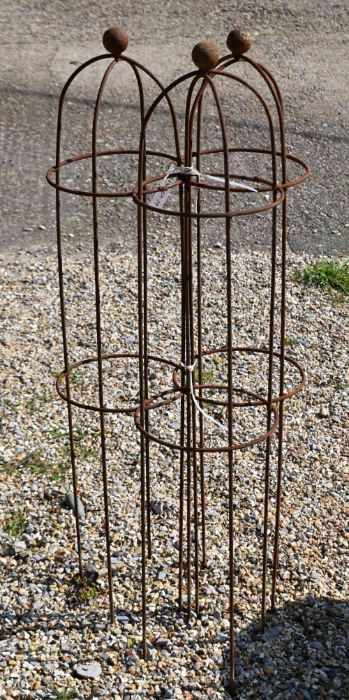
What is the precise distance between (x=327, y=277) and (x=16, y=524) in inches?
100

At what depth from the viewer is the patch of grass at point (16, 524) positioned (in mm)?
3369

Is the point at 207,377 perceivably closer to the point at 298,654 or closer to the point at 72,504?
the point at 72,504

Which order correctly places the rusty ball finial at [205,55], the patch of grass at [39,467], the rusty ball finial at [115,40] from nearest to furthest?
the rusty ball finial at [205,55] → the rusty ball finial at [115,40] → the patch of grass at [39,467]

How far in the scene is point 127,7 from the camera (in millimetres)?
9758

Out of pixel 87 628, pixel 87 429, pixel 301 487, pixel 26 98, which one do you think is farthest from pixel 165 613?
pixel 26 98

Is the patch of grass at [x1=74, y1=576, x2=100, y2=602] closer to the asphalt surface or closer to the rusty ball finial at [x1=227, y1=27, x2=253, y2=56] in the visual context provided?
the rusty ball finial at [x1=227, y1=27, x2=253, y2=56]

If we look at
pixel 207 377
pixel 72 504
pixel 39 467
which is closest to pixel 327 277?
pixel 207 377

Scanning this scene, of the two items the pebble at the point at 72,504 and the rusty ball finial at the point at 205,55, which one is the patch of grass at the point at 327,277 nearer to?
the pebble at the point at 72,504

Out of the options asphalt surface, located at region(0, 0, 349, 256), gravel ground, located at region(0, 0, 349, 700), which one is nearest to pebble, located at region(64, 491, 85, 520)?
gravel ground, located at region(0, 0, 349, 700)

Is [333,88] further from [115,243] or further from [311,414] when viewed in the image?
[311,414]

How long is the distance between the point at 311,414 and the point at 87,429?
0.98 meters

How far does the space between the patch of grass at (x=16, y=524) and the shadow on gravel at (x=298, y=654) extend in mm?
907

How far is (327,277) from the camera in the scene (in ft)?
17.2

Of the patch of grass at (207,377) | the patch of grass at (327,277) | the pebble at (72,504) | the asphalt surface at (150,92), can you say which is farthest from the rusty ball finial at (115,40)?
the asphalt surface at (150,92)
